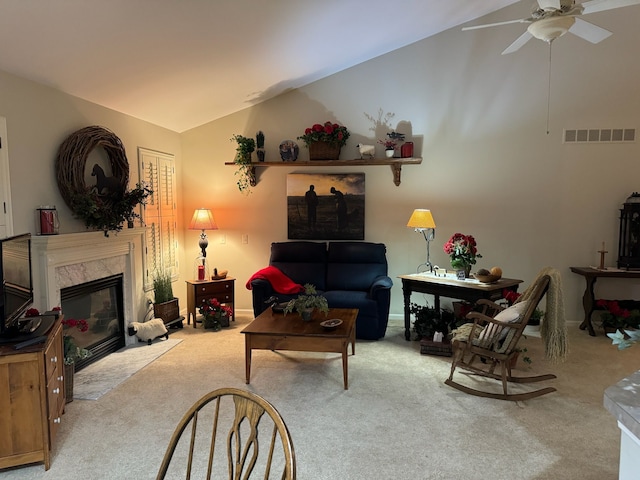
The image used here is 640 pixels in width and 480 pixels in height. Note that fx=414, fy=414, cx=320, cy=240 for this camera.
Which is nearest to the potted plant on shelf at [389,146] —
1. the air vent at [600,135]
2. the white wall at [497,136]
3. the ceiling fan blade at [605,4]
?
the white wall at [497,136]

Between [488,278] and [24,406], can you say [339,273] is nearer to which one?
[488,278]

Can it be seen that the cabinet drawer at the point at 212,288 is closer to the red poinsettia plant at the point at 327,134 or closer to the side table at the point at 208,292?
the side table at the point at 208,292

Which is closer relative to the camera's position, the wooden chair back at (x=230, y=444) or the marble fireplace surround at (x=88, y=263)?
the wooden chair back at (x=230, y=444)

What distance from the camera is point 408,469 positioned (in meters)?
2.26

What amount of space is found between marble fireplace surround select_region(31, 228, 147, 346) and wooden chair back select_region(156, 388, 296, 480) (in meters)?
1.64

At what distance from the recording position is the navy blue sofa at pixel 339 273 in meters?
4.40

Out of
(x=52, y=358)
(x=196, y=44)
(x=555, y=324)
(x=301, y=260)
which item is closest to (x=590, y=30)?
(x=555, y=324)

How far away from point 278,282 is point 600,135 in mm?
4093

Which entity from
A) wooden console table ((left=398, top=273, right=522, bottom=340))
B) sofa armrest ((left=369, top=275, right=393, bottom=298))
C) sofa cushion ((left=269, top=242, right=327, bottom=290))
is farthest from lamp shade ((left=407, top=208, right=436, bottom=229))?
sofa cushion ((left=269, top=242, right=327, bottom=290))

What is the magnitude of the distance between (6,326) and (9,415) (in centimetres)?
48

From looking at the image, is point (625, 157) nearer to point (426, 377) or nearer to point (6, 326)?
point (426, 377)

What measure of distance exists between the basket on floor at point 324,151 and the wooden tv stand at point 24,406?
3613 millimetres

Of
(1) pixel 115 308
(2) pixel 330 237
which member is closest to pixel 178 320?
(1) pixel 115 308

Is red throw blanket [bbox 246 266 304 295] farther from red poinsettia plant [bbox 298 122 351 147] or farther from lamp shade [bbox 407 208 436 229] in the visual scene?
red poinsettia plant [bbox 298 122 351 147]
